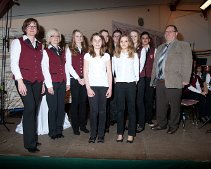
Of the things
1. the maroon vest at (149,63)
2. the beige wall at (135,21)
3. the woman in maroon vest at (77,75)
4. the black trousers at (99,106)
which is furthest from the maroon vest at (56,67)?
the beige wall at (135,21)

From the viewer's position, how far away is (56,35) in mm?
3906

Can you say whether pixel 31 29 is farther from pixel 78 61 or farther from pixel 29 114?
pixel 29 114

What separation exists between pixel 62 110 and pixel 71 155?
0.98 meters

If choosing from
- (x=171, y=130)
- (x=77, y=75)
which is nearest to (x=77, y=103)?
(x=77, y=75)

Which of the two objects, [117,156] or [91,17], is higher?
[91,17]

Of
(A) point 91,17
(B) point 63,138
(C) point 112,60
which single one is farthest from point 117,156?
(A) point 91,17

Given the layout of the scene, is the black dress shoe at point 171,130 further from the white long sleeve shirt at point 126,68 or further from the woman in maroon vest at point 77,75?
the woman in maroon vest at point 77,75

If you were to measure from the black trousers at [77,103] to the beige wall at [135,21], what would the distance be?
2.37 m

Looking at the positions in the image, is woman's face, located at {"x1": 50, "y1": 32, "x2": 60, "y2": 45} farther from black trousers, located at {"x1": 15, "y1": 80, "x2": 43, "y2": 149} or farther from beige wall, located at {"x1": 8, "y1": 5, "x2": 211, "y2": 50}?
beige wall, located at {"x1": 8, "y1": 5, "x2": 211, "y2": 50}

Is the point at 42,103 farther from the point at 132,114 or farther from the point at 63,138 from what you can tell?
the point at 132,114

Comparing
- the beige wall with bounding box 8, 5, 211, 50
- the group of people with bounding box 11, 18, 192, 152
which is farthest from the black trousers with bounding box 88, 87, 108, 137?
the beige wall with bounding box 8, 5, 211, 50

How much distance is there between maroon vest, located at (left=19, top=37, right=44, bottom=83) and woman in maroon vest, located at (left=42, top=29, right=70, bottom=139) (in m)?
0.29

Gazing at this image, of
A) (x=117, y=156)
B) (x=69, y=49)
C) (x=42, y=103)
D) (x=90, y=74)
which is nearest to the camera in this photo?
(x=117, y=156)

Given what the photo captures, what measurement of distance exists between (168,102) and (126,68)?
1165 mm
